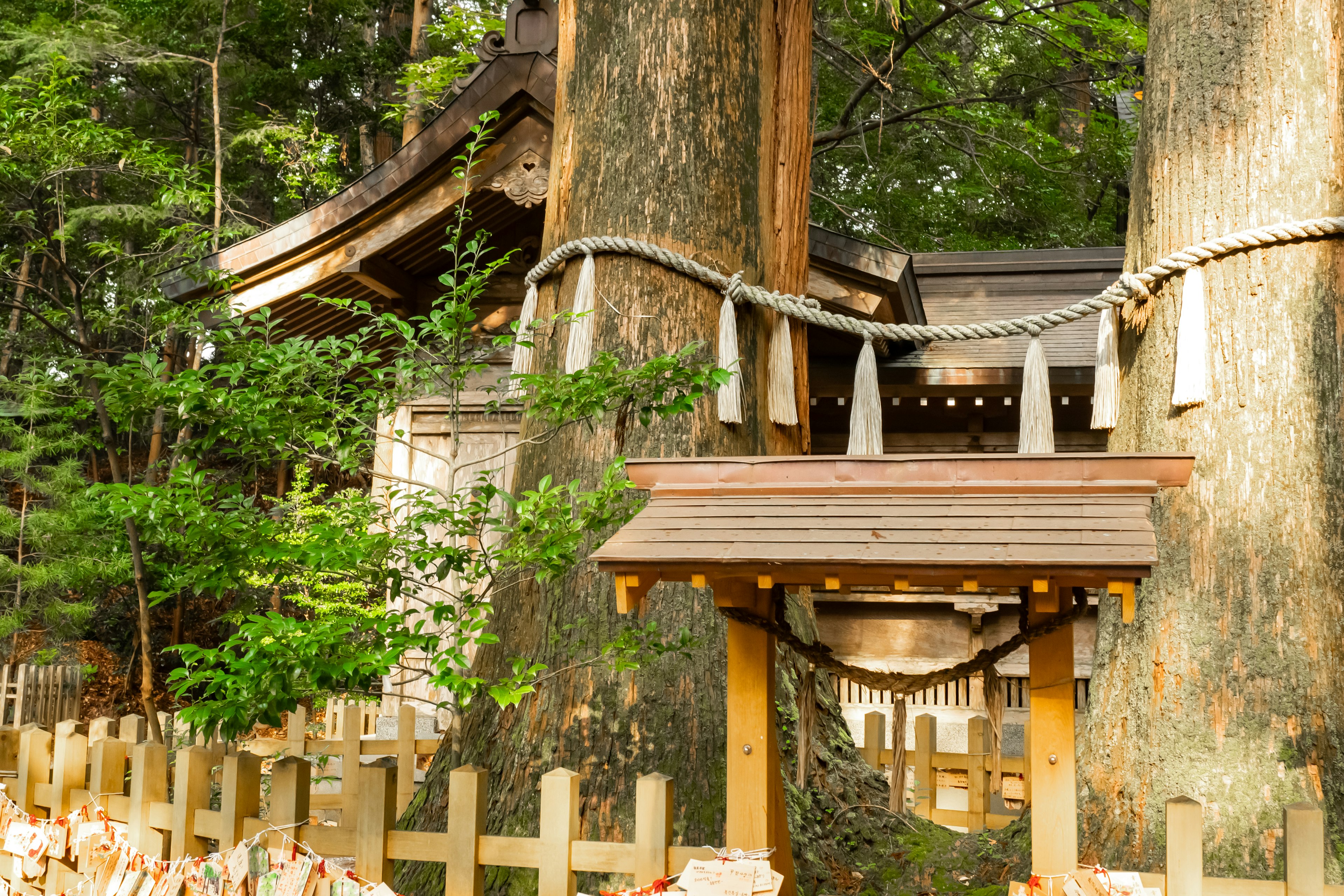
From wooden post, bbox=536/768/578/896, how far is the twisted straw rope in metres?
2.14

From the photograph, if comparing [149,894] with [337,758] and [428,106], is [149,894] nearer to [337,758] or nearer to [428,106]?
[337,758]

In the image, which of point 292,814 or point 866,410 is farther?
point 866,410

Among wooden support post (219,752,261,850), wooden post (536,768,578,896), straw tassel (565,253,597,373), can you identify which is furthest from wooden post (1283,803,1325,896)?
straw tassel (565,253,597,373)

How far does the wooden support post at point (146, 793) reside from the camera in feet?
10.7

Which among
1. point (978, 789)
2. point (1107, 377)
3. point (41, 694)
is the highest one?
point (1107, 377)

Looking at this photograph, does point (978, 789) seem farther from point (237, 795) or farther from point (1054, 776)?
point (237, 795)

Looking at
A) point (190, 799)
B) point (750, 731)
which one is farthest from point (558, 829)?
point (190, 799)

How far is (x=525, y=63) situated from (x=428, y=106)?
29.0 ft

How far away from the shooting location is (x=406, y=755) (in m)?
5.72

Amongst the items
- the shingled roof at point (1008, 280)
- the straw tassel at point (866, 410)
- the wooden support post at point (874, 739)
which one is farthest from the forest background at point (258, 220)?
the wooden support post at point (874, 739)

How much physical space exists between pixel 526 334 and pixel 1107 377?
222 centimetres

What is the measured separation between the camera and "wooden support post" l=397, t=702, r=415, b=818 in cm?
561

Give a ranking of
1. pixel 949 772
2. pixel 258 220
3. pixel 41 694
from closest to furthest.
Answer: pixel 949 772 → pixel 41 694 → pixel 258 220

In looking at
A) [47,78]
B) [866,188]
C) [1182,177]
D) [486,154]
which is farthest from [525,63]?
[866,188]
